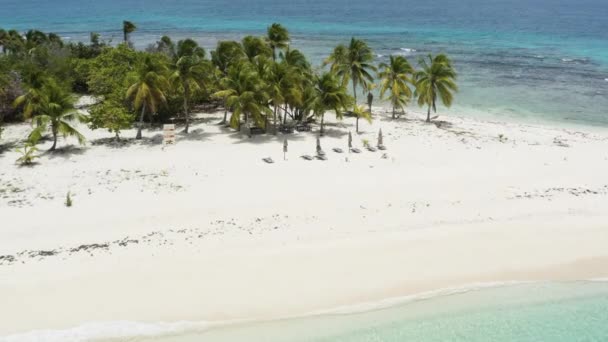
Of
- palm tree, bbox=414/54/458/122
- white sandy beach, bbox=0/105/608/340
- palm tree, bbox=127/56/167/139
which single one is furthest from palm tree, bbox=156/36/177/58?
palm tree, bbox=414/54/458/122

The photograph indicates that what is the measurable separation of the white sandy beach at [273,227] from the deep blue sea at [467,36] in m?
17.4

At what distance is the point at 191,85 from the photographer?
3100 centimetres

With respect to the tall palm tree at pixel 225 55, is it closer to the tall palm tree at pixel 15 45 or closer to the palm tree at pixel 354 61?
the palm tree at pixel 354 61

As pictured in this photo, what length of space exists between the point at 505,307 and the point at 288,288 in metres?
6.85

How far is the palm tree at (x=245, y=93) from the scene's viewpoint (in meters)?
28.1

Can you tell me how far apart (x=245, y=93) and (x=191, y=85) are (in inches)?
200

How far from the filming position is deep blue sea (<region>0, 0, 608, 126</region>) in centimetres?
4384

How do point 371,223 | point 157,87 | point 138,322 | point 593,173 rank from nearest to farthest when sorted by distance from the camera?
1. point 138,322
2. point 371,223
3. point 593,173
4. point 157,87

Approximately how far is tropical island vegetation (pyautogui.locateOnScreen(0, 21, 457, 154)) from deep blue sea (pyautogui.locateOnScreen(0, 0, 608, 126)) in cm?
1078

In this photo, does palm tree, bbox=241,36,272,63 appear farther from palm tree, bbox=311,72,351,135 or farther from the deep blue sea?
the deep blue sea

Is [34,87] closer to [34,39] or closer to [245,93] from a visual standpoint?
[245,93]

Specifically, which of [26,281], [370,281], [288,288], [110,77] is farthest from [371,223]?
[110,77]

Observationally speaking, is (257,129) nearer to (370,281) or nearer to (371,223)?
(371,223)

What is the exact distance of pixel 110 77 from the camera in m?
33.3
